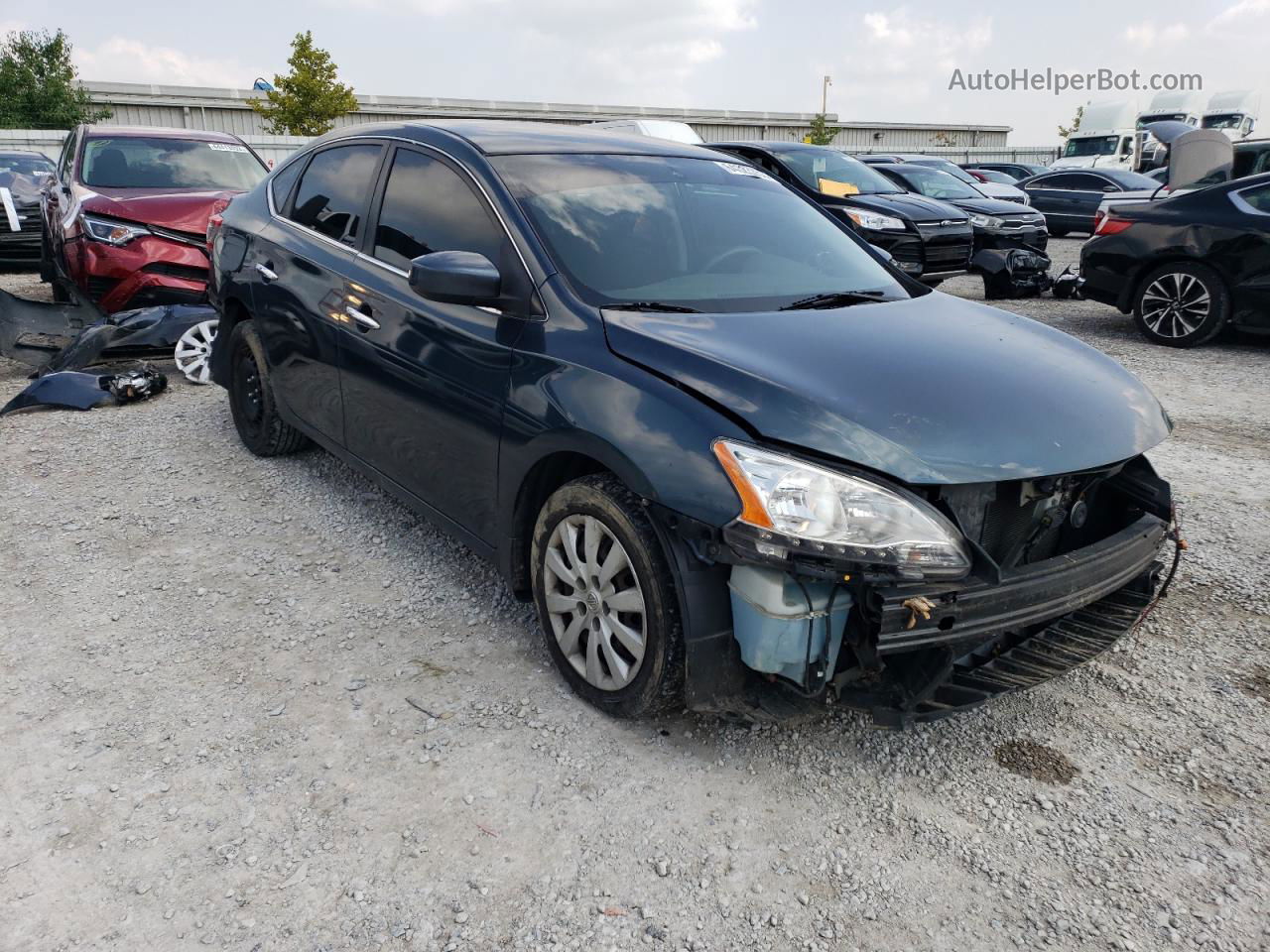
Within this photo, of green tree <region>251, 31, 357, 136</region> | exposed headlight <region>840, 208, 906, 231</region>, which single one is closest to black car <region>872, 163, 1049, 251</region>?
exposed headlight <region>840, 208, 906, 231</region>

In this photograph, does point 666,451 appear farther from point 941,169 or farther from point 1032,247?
point 941,169

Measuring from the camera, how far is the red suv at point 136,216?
729cm

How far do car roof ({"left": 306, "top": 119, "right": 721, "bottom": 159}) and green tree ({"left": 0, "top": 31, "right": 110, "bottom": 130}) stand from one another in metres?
37.7

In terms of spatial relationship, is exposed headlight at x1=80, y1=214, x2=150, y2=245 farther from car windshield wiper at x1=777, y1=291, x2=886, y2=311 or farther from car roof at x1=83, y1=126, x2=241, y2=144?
car windshield wiper at x1=777, y1=291, x2=886, y2=311

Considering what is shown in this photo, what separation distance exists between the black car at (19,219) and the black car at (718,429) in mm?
9636

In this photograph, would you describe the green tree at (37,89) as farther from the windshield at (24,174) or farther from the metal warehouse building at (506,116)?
the windshield at (24,174)

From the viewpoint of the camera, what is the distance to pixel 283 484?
16.0 ft

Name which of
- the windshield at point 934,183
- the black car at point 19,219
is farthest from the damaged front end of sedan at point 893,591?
the black car at point 19,219

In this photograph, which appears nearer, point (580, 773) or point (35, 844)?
point (35, 844)

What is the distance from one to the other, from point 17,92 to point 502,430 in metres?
41.0

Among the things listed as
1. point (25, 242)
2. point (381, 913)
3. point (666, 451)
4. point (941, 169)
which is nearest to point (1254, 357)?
point (941, 169)

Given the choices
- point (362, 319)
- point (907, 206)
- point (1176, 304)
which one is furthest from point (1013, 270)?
point (362, 319)

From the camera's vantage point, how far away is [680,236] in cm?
338

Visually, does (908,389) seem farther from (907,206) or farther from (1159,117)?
(1159,117)
